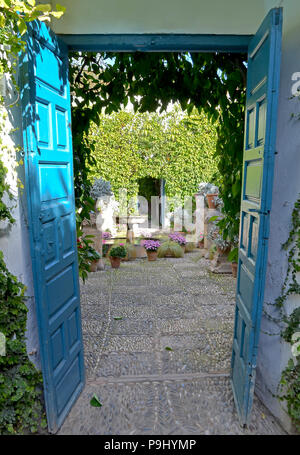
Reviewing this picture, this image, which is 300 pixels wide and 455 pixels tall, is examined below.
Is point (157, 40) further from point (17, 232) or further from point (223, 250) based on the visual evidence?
point (223, 250)

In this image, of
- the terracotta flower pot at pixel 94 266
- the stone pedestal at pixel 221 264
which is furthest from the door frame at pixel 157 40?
the terracotta flower pot at pixel 94 266

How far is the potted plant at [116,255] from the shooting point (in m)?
6.41

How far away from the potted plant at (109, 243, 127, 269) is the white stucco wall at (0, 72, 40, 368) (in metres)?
4.15

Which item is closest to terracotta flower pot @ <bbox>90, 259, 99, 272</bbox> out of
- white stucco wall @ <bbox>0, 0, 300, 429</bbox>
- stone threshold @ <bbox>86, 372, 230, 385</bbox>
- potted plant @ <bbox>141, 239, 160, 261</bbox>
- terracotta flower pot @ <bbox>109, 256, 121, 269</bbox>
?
terracotta flower pot @ <bbox>109, 256, 121, 269</bbox>

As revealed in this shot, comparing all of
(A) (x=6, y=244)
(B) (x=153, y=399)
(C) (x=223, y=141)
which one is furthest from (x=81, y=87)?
(B) (x=153, y=399)

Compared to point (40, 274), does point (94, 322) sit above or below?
below

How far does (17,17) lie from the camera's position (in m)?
1.55

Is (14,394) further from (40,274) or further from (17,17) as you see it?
(17,17)

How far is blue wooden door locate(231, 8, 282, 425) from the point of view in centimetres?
181

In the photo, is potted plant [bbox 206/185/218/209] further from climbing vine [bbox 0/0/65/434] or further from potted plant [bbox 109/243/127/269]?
climbing vine [bbox 0/0/65/434]

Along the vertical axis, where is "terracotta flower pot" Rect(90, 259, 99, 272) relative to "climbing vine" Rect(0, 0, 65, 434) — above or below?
below

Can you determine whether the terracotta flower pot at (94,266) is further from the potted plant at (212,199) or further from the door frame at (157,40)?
the door frame at (157,40)

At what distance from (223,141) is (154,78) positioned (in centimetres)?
99

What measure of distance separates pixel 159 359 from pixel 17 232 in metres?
2.00
